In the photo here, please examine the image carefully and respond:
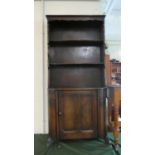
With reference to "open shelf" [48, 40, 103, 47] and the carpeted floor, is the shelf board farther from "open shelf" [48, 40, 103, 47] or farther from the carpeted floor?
the carpeted floor

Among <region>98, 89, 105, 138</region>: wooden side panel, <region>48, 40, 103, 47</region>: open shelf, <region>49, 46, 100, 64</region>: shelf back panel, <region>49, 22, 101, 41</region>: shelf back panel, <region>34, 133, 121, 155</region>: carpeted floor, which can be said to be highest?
<region>49, 22, 101, 41</region>: shelf back panel

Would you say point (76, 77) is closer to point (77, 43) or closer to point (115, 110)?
point (77, 43)

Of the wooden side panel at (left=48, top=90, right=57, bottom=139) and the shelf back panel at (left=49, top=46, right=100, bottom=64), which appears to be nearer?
the wooden side panel at (left=48, top=90, right=57, bottom=139)

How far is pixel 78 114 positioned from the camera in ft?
10.0

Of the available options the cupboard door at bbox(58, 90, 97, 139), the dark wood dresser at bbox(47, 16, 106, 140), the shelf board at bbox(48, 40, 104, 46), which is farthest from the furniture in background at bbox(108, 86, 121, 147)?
the shelf board at bbox(48, 40, 104, 46)

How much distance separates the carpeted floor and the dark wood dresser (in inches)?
5.1

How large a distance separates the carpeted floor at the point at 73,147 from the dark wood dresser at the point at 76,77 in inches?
5.1

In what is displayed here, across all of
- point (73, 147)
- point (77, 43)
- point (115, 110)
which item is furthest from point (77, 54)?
point (73, 147)

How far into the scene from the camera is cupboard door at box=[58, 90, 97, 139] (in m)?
3.05

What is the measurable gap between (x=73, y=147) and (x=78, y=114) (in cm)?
50

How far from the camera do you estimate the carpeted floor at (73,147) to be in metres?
2.73
